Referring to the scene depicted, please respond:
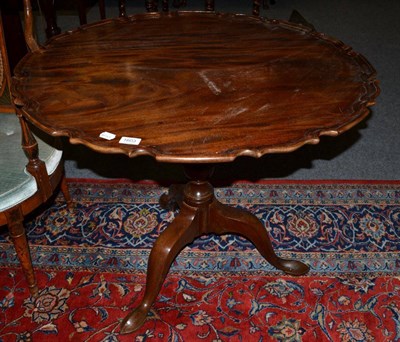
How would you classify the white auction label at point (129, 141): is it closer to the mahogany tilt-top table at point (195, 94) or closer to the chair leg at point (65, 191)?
the mahogany tilt-top table at point (195, 94)

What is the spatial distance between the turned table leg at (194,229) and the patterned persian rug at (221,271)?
0.19ft

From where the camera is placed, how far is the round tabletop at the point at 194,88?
977 mm

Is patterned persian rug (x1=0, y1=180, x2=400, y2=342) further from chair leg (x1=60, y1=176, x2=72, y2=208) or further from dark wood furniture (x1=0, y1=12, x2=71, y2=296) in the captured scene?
dark wood furniture (x1=0, y1=12, x2=71, y2=296)

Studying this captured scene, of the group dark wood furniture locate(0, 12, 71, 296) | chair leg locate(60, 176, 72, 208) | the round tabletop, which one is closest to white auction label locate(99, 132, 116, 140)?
the round tabletop

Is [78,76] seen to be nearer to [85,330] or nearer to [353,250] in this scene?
[85,330]

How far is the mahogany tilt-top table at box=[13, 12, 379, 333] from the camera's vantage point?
3.23ft

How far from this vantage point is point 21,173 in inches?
51.6

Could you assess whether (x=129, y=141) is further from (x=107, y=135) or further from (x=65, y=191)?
(x=65, y=191)

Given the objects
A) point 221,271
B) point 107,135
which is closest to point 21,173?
point 107,135

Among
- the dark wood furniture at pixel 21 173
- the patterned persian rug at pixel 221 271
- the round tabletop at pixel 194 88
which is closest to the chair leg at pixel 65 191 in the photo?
the patterned persian rug at pixel 221 271

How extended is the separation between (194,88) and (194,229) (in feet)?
1.61

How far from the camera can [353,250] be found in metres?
1.69

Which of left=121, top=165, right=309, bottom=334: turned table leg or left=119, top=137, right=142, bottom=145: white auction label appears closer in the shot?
left=119, top=137, right=142, bottom=145: white auction label

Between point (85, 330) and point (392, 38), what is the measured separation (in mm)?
3251
